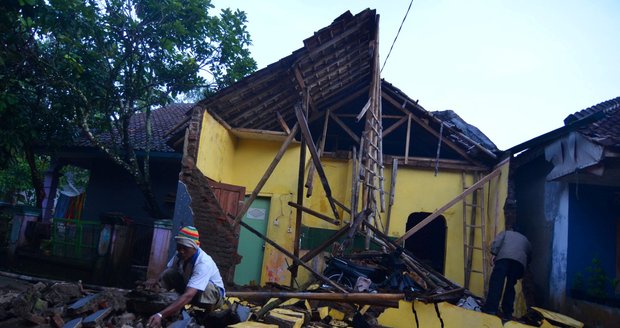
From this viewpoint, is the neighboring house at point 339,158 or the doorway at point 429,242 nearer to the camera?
the neighboring house at point 339,158

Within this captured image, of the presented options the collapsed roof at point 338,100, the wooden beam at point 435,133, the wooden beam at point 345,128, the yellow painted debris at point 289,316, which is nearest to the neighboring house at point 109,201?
the collapsed roof at point 338,100

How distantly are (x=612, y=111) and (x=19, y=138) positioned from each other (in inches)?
423

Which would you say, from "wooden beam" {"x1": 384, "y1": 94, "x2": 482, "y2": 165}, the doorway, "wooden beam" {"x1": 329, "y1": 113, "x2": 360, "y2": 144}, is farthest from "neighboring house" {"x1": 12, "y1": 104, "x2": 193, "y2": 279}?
the doorway

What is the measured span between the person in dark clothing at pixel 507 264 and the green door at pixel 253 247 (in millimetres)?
5124

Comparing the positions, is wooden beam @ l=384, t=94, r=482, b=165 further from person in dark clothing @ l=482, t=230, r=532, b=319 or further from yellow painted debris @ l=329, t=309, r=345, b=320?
yellow painted debris @ l=329, t=309, r=345, b=320

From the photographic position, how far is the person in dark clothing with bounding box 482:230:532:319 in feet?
21.8

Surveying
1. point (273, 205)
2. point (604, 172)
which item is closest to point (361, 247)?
point (273, 205)

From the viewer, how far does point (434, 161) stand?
34.0 feet

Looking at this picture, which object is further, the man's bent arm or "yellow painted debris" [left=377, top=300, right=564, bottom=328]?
"yellow painted debris" [left=377, top=300, right=564, bottom=328]

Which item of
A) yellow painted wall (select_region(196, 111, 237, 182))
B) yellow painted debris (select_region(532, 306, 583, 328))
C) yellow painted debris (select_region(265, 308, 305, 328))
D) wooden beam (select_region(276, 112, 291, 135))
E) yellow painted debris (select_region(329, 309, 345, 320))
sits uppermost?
wooden beam (select_region(276, 112, 291, 135))

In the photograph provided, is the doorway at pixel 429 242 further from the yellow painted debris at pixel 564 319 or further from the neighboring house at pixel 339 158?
the yellow painted debris at pixel 564 319

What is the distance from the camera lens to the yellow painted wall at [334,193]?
982 centimetres

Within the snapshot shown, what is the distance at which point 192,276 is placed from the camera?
13.1 ft

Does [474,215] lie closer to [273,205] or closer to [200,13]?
[273,205]
